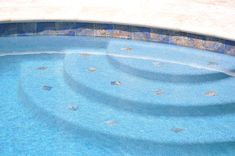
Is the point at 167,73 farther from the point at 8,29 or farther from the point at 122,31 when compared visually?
the point at 8,29

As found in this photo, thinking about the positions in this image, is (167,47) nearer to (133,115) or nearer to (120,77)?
(120,77)

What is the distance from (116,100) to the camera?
7496mm

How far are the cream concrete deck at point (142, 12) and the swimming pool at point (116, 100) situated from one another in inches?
25.4

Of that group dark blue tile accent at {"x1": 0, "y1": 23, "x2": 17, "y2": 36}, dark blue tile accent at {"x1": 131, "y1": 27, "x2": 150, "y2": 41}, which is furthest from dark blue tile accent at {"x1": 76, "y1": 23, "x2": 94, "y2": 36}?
dark blue tile accent at {"x1": 0, "y1": 23, "x2": 17, "y2": 36}

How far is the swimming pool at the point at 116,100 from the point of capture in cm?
636

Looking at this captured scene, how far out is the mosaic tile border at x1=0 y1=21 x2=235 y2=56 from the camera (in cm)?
966

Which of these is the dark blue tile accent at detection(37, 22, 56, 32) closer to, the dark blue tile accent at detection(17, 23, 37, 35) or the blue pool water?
the dark blue tile accent at detection(17, 23, 37, 35)

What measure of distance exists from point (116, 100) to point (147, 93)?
65 centimetres

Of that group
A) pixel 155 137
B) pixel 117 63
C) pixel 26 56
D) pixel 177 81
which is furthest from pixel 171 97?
pixel 26 56

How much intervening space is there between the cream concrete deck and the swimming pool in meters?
0.65

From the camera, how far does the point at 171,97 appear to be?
7.52 m

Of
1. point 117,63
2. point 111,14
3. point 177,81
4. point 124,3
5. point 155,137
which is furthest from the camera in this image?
point 124,3

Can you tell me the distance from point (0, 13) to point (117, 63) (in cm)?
370

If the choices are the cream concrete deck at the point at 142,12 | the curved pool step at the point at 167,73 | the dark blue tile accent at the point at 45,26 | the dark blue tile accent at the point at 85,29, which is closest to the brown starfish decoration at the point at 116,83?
the curved pool step at the point at 167,73
